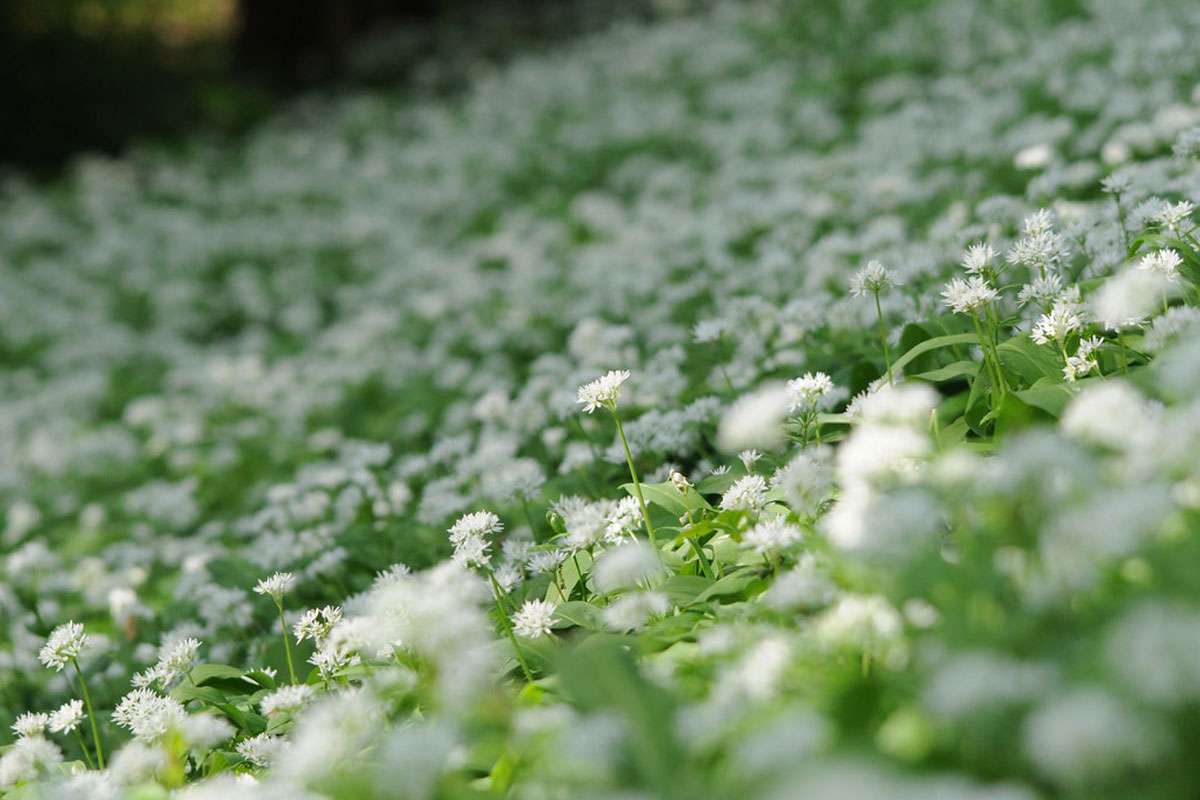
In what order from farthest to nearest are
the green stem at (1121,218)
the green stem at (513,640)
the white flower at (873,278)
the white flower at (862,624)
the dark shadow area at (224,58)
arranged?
the dark shadow area at (224,58)
the green stem at (1121,218)
the white flower at (873,278)
the green stem at (513,640)
the white flower at (862,624)

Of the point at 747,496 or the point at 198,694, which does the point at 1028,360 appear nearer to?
the point at 747,496

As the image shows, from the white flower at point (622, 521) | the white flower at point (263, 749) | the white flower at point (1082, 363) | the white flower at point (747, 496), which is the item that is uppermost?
the white flower at point (1082, 363)

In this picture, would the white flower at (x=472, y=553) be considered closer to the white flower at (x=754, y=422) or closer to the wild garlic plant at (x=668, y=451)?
the wild garlic plant at (x=668, y=451)

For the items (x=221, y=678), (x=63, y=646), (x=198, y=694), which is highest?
(x=63, y=646)

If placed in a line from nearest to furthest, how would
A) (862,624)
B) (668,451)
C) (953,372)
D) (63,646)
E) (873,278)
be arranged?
(862,624) → (63,646) → (873,278) → (953,372) → (668,451)

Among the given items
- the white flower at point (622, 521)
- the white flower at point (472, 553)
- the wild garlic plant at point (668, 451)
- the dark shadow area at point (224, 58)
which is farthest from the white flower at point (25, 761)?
the dark shadow area at point (224, 58)

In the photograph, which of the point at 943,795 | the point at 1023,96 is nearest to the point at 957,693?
the point at 943,795

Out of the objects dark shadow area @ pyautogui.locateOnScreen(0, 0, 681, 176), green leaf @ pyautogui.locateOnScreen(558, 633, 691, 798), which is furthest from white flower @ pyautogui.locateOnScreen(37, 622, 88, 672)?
dark shadow area @ pyautogui.locateOnScreen(0, 0, 681, 176)

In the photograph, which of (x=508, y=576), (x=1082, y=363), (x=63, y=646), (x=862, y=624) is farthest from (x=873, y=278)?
(x=63, y=646)
